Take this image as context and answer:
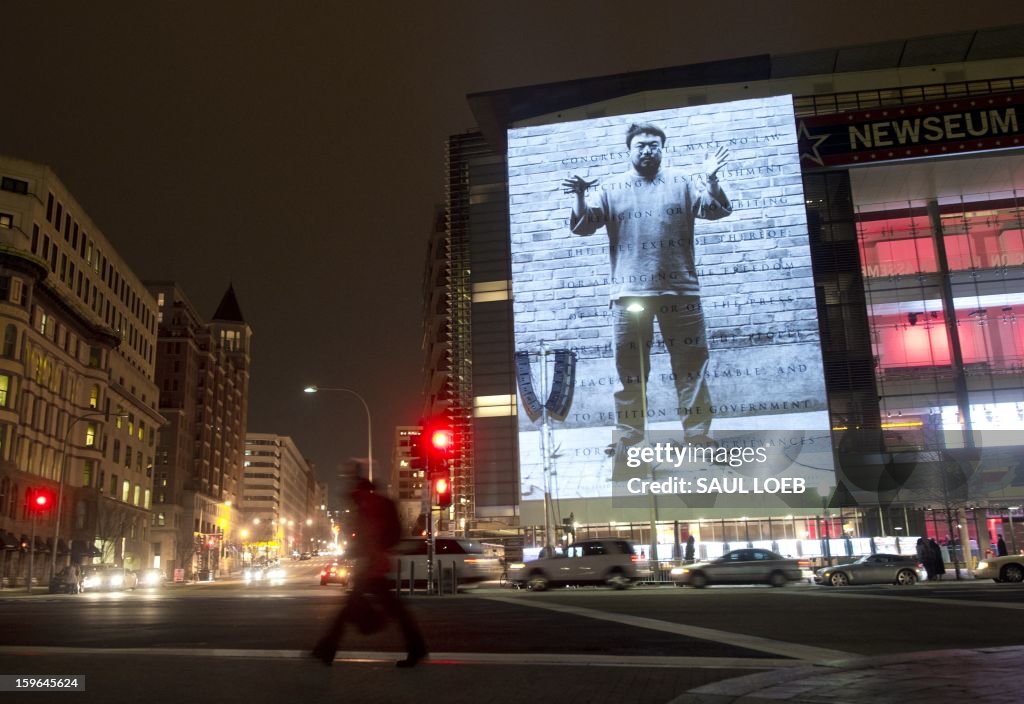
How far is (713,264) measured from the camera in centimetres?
4631

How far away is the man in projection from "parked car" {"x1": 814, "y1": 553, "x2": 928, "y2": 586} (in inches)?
662

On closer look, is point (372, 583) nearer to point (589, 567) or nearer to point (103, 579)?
point (589, 567)

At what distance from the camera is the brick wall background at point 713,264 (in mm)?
45000

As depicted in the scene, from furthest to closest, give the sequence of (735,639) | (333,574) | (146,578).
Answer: (146,578)
(333,574)
(735,639)

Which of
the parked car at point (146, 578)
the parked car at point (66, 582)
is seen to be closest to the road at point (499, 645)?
the parked car at point (66, 582)

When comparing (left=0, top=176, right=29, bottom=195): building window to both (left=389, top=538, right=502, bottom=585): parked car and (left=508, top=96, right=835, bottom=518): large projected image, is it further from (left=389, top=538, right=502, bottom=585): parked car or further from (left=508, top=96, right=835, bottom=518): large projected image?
(left=389, top=538, right=502, bottom=585): parked car

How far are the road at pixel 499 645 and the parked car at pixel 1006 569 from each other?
37.9 ft

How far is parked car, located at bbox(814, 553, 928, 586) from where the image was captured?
27906 mm

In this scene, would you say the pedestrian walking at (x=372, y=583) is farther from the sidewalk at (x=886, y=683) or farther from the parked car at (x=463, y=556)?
the parked car at (x=463, y=556)
